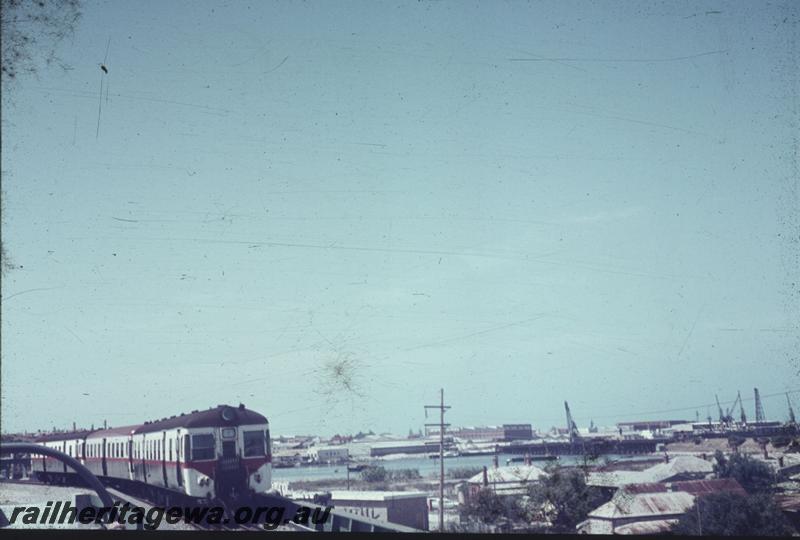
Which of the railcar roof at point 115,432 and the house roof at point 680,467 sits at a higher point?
the railcar roof at point 115,432

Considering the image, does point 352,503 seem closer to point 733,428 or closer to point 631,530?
point 631,530

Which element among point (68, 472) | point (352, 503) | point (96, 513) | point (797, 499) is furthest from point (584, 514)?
point (68, 472)

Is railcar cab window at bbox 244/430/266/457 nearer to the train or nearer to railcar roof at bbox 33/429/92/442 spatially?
the train

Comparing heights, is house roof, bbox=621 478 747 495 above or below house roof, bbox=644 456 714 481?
below

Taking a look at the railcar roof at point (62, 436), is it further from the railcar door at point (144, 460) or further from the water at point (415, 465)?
the water at point (415, 465)

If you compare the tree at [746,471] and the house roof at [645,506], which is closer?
the tree at [746,471]

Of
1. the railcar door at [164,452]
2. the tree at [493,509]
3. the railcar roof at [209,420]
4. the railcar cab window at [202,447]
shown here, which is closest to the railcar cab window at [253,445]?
the railcar roof at [209,420]

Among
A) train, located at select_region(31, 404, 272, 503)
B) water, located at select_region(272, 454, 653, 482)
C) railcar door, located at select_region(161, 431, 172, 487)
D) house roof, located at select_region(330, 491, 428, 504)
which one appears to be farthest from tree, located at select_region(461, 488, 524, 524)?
railcar door, located at select_region(161, 431, 172, 487)
